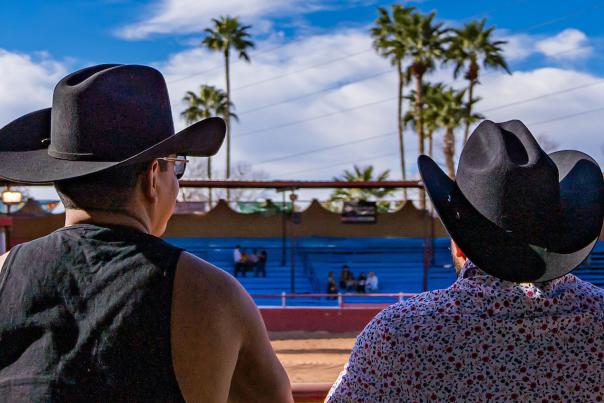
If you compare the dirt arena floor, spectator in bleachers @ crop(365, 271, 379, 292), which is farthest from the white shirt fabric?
the dirt arena floor

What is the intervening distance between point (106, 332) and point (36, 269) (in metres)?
0.19

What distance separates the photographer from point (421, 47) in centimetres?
3550

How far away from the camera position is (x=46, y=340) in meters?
1.36

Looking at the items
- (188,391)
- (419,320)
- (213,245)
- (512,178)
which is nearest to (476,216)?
(512,178)

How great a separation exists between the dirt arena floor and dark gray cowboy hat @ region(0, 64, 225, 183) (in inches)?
324

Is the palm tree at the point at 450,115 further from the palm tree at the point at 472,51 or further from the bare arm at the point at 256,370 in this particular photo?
the bare arm at the point at 256,370

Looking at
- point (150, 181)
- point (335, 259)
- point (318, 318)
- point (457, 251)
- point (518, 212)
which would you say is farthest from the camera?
point (335, 259)

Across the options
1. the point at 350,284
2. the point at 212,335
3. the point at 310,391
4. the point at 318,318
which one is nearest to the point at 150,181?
the point at 212,335

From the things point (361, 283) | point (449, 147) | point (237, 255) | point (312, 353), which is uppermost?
point (449, 147)

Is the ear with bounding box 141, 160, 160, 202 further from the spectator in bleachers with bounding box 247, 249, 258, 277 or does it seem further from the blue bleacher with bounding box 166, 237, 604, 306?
the spectator in bleachers with bounding box 247, 249, 258, 277

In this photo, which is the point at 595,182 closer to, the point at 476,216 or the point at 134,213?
the point at 476,216

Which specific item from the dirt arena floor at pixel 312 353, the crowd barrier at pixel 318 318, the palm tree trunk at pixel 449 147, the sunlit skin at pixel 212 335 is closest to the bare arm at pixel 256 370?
the sunlit skin at pixel 212 335

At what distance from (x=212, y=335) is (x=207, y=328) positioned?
0.02 m

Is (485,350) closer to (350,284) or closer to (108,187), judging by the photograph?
(108,187)
